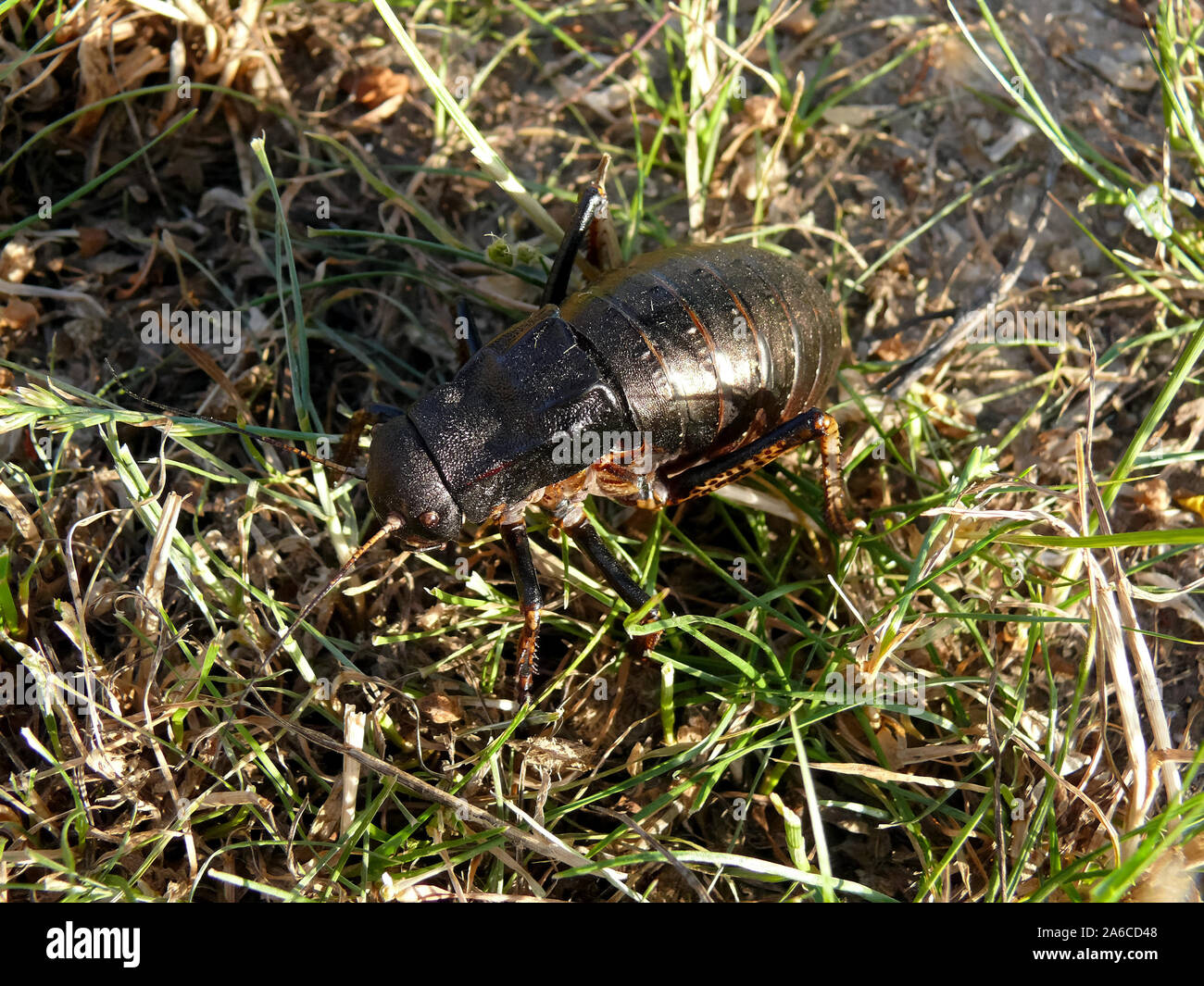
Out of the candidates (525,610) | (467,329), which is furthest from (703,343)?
(525,610)

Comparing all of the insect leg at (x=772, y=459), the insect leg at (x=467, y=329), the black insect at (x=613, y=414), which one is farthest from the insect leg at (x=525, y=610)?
the insect leg at (x=467, y=329)

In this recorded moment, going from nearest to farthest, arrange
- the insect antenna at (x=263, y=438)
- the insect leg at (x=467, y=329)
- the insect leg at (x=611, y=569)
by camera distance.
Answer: the insect antenna at (x=263, y=438) < the insect leg at (x=611, y=569) < the insect leg at (x=467, y=329)

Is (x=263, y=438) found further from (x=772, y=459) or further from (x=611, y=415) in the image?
(x=772, y=459)

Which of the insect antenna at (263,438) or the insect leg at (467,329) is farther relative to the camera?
the insect leg at (467,329)

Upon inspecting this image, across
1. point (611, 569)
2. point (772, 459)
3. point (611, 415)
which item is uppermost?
point (611, 415)

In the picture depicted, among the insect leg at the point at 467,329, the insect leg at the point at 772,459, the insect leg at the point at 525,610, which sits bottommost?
the insect leg at the point at 525,610

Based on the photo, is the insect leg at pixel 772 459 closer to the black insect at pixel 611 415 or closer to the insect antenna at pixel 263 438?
the black insect at pixel 611 415

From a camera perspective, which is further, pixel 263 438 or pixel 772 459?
pixel 772 459

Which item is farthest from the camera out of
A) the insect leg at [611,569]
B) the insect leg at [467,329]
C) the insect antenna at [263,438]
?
the insect leg at [467,329]
